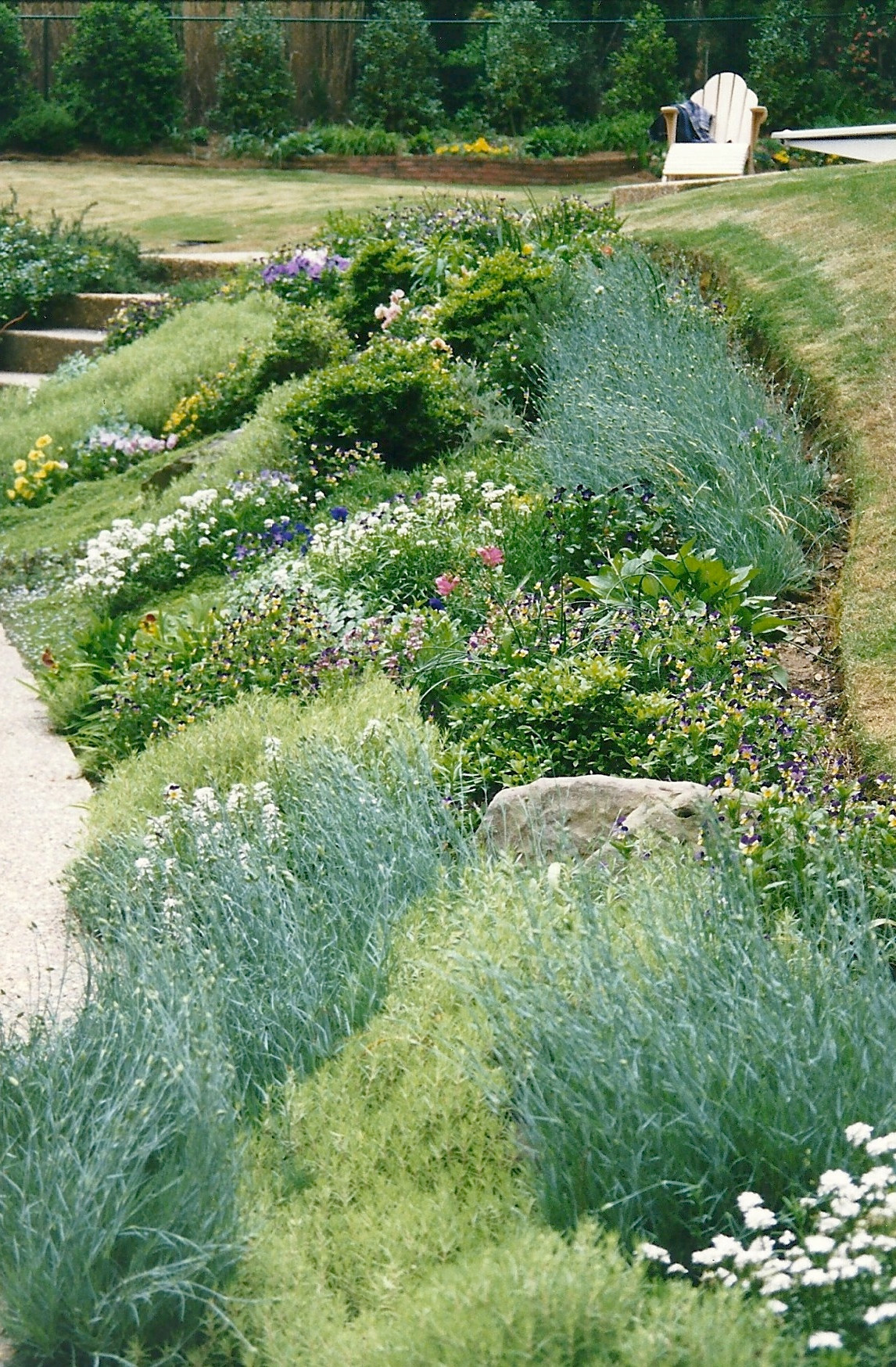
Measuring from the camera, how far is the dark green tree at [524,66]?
21172mm

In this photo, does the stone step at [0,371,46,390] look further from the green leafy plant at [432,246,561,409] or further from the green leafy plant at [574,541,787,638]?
the green leafy plant at [574,541,787,638]

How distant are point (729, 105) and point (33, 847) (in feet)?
42.5

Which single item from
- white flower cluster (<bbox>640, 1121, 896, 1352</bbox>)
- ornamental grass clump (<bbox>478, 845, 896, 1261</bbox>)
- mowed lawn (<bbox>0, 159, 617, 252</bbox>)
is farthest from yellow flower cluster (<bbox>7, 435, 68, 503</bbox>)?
white flower cluster (<bbox>640, 1121, 896, 1352</bbox>)

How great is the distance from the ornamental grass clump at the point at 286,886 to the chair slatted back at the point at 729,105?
12.4 m

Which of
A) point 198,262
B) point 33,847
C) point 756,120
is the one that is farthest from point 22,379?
point 33,847

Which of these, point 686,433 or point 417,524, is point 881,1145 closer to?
point 686,433

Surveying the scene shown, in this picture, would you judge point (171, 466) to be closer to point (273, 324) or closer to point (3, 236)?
point (273, 324)

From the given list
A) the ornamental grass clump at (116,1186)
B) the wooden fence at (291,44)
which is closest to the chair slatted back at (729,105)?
the wooden fence at (291,44)

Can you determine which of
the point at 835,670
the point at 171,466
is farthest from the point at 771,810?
the point at 171,466

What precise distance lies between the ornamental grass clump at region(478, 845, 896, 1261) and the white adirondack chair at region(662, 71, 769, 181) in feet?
36.1

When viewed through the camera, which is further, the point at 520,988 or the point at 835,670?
the point at 835,670

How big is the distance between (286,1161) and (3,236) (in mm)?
12637

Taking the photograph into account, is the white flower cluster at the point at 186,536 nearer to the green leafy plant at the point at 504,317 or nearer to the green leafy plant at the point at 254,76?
the green leafy plant at the point at 504,317

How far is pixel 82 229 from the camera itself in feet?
50.3
